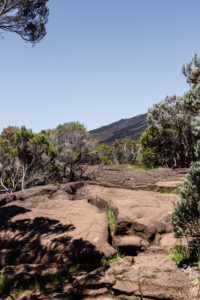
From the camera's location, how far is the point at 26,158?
50.2 feet

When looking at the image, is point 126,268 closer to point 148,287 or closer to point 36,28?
point 148,287

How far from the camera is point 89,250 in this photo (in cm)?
593

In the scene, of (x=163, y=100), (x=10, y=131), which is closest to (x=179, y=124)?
(x=163, y=100)

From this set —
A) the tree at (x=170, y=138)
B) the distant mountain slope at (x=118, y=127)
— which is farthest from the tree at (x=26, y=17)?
the distant mountain slope at (x=118, y=127)

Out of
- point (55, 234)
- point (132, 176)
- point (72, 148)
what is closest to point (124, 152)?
point (132, 176)

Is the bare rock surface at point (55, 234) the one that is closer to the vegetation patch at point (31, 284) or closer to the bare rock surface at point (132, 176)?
the vegetation patch at point (31, 284)

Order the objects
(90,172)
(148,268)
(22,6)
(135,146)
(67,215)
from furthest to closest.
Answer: (135,146)
(90,172)
(22,6)
(67,215)
(148,268)

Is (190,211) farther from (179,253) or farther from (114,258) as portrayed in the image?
(114,258)

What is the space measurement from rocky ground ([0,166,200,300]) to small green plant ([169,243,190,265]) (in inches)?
8.4

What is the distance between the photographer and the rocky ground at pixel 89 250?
4.31 m

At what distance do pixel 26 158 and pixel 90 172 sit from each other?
4563 millimetres

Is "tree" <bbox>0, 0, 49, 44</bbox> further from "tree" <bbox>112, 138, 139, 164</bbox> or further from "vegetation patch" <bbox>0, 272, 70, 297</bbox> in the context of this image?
"tree" <bbox>112, 138, 139, 164</bbox>

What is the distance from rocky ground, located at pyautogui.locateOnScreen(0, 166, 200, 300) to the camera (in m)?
4.31

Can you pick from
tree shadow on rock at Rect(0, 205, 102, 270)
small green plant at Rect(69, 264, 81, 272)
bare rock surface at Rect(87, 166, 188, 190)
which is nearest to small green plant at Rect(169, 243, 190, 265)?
tree shadow on rock at Rect(0, 205, 102, 270)
